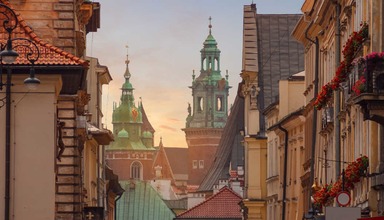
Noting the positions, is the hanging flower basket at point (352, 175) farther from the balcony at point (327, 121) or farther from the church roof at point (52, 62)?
the church roof at point (52, 62)

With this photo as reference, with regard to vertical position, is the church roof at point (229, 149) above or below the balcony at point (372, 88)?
above

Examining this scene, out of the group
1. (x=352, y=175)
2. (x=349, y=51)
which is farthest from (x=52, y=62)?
(x=352, y=175)

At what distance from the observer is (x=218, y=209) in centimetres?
14062

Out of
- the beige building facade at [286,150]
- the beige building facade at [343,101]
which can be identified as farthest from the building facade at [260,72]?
the beige building facade at [343,101]

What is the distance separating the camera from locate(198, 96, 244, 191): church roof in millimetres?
118700

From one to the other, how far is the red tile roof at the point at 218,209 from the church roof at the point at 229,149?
104 inches

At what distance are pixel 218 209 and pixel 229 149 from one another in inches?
189

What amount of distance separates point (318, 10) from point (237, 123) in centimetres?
7454

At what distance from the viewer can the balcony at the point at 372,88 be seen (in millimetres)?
29891

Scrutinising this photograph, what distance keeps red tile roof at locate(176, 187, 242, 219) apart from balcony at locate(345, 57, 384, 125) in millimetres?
106413

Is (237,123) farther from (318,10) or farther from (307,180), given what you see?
(318,10)

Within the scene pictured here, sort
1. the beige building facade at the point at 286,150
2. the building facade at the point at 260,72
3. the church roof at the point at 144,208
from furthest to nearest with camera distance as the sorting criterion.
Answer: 1. the church roof at the point at 144,208
2. the building facade at the point at 260,72
3. the beige building facade at the point at 286,150

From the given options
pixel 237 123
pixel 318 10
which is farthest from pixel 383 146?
pixel 237 123

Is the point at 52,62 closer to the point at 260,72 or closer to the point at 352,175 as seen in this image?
the point at 352,175
